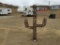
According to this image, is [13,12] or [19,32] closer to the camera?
[19,32]

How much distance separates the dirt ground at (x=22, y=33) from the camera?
615mm

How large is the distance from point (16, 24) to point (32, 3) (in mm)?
145

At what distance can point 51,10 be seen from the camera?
2.77 ft

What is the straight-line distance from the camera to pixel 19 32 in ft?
2.26

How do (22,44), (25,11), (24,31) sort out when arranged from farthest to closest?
(25,11) < (24,31) < (22,44)

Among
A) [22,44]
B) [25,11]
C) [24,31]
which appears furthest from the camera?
[25,11]

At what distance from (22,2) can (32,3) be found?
0.14 ft

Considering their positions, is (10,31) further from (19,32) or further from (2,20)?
(2,20)

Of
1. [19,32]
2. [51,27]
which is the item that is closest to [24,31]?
[19,32]

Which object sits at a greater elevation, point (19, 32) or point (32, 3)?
point (32, 3)

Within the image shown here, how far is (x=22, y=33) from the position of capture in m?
0.68

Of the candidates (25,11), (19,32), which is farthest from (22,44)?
(25,11)

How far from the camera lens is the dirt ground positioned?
0.61 meters

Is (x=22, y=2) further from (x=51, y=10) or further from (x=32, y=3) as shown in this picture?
(x=51, y=10)
